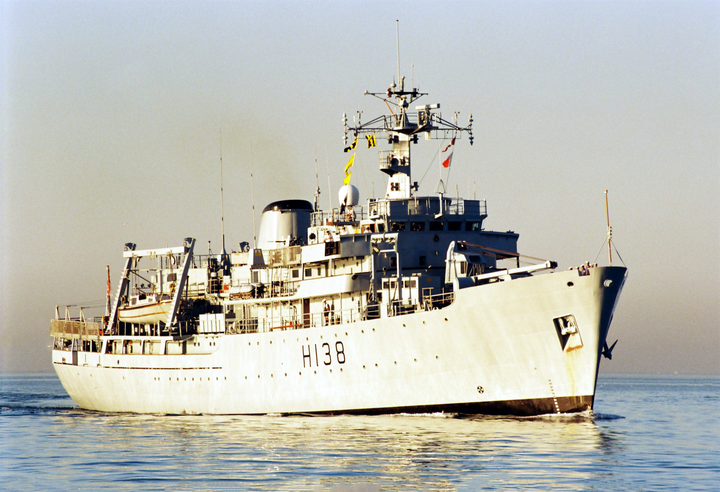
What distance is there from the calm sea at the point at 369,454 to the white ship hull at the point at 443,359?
90cm

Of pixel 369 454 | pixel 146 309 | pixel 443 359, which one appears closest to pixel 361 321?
pixel 443 359

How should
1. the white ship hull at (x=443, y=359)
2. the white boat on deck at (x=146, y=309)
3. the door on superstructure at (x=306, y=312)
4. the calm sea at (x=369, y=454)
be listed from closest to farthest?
the calm sea at (x=369, y=454) → the white ship hull at (x=443, y=359) → the door on superstructure at (x=306, y=312) → the white boat on deck at (x=146, y=309)

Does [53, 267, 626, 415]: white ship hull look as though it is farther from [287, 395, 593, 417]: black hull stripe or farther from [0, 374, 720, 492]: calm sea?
[0, 374, 720, 492]: calm sea

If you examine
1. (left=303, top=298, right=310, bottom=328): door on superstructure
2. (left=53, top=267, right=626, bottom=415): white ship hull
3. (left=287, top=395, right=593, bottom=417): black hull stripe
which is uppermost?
(left=303, top=298, right=310, bottom=328): door on superstructure

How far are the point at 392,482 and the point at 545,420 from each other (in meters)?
10.9

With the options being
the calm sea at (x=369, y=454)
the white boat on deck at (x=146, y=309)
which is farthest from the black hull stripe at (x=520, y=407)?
the white boat on deck at (x=146, y=309)

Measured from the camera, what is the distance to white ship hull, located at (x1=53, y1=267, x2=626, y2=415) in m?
29.0

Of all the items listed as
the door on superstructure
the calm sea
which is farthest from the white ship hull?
the door on superstructure

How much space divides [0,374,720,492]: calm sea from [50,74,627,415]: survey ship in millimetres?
1294

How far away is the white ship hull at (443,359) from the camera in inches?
1142

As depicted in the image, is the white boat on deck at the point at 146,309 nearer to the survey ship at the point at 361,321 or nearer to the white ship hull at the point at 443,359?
the survey ship at the point at 361,321

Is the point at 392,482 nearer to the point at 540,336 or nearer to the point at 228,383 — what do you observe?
the point at 540,336

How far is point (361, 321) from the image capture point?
32.6 meters

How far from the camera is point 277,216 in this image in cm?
4144
